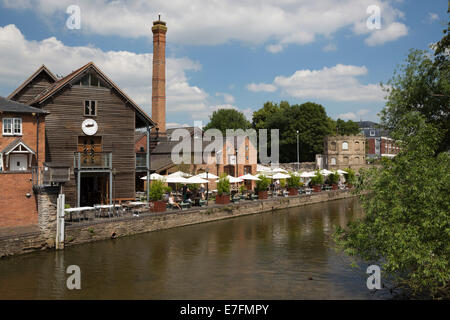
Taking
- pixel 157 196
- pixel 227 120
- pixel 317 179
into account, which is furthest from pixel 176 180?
pixel 227 120

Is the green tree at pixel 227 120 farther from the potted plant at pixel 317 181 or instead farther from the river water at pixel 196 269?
the river water at pixel 196 269

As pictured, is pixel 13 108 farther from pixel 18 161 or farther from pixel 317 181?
pixel 317 181

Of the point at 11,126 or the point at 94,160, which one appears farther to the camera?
the point at 94,160

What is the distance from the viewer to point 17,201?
61.5ft

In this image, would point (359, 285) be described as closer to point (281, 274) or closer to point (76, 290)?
point (281, 274)

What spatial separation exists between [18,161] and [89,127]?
4.92m

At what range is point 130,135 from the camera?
27859 millimetres

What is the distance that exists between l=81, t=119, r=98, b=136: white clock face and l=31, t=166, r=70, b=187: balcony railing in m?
6.64

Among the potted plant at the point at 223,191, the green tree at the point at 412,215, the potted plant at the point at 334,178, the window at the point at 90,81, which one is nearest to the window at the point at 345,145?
the potted plant at the point at 334,178

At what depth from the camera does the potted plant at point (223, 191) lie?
99.0 feet

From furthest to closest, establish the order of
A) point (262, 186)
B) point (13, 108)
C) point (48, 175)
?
point (262, 186)
point (13, 108)
point (48, 175)

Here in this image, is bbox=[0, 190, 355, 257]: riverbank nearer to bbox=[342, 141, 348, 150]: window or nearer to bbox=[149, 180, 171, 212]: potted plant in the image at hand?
bbox=[149, 180, 171, 212]: potted plant

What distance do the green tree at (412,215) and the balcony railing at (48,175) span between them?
13842 millimetres

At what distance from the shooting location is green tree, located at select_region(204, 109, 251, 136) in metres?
78.8
